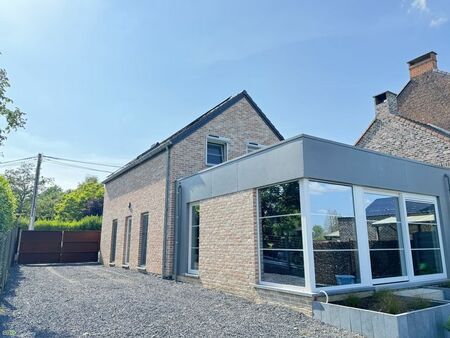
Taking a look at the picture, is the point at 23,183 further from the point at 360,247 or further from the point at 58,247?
the point at 360,247

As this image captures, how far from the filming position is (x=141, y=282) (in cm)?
1002

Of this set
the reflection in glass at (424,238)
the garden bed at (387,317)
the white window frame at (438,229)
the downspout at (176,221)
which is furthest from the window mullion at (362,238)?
the downspout at (176,221)

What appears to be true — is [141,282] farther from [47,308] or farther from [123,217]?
[123,217]

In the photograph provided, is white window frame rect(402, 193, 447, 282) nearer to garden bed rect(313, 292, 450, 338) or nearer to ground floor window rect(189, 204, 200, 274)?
Result: garden bed rect(313, 292, 450, 338)

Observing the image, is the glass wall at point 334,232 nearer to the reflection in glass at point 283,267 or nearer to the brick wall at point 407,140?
the reflection in glass at point 283,267

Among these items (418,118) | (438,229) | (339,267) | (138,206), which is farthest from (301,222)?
(418,118)

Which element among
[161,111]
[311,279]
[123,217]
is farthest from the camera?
[123,217]

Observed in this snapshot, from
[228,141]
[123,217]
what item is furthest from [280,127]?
[123,217]

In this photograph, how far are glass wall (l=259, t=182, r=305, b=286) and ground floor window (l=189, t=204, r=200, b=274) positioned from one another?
136 inches

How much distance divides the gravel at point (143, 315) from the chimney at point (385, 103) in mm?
11621

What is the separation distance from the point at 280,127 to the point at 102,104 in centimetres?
846

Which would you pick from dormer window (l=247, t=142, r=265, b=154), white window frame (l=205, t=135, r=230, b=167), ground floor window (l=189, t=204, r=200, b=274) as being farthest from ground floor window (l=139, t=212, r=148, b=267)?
dormer window (l=247, t=142, r=265, b=154)

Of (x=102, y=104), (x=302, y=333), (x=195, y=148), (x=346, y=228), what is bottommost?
(x=302, y=333)

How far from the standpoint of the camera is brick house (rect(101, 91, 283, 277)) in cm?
1155
